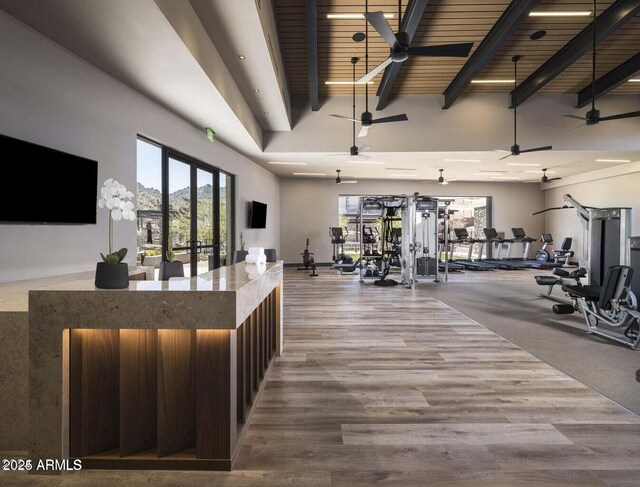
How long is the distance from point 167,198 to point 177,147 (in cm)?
80

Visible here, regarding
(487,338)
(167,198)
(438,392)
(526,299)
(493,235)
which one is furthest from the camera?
(493,235)

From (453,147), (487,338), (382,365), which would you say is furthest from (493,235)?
(382,365)

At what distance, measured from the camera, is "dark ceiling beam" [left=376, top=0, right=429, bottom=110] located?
13.8 feet

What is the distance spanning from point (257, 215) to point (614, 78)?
26.1 feet

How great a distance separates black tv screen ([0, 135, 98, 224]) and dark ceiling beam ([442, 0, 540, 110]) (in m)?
5.40

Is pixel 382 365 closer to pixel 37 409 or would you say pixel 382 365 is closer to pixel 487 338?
pixel 487 338

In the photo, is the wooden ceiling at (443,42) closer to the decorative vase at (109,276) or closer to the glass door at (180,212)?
the glass door at (180,212)

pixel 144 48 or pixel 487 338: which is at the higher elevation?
pixel 144 48

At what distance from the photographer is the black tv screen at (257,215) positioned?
8.80 metres

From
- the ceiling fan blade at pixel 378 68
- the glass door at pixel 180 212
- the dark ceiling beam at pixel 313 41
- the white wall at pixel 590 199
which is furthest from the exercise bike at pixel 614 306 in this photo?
the white wall at pixel 590 199

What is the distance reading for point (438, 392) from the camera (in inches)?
106

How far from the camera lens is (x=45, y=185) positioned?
292 cm

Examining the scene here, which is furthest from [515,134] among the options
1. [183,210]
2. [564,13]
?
[183,210]

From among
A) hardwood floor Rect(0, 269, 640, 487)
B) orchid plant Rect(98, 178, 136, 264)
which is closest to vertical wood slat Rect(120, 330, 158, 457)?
hardwood floor Rect(0, 269, 640, 487)
